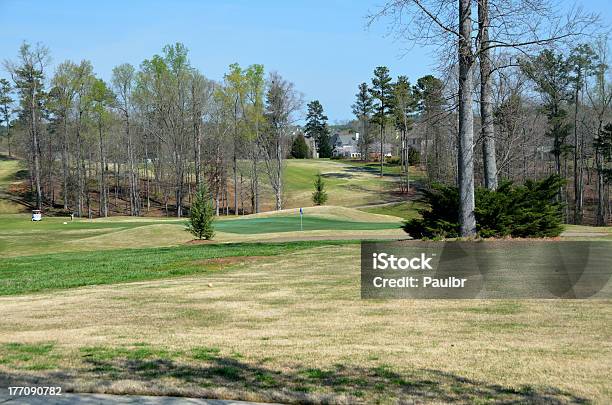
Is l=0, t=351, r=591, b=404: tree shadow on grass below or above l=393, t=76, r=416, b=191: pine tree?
below

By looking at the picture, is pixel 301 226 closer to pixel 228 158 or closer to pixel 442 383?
pixel 442 383

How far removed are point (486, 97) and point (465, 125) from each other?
3.25 metres

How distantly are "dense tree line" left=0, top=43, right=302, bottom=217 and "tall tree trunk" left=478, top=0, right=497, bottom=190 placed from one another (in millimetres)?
45947

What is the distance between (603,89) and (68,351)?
200 feet

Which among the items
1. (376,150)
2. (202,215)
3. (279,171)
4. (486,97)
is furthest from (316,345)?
(376,150)

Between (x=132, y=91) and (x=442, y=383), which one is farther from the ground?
(x=132, y=91)

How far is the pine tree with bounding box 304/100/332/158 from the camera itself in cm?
14362

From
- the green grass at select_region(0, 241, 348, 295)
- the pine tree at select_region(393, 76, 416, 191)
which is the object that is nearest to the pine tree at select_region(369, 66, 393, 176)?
the pine tree at select_region(393, 76, 416, 191)

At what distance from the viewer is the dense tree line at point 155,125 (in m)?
68.1

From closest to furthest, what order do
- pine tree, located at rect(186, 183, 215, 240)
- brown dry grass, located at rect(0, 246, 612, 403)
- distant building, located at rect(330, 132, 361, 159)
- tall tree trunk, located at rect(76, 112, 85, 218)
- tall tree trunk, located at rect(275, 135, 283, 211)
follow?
brown dry grass, located at rect(0, 246, 612, 403), pine tree, located at rect(186, 183, 215, 240), tall tree trunk, located at rect(76, 112, 85, 218), tall tree trunk, located at rect(275, 135, 283, 211), distant building, located at rect(330, 132, 361, 159)

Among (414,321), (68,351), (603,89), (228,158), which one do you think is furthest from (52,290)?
(228,158)

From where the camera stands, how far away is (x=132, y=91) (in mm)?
71188

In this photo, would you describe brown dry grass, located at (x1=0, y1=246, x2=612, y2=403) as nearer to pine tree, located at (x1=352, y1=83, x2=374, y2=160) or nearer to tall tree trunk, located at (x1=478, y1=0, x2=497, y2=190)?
tall tree trunk, located at (x1=478, y1=0, x2=497, y2=190)

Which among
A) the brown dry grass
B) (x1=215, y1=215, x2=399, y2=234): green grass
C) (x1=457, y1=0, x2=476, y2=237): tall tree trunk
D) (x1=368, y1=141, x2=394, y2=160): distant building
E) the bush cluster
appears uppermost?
(x1=368, y1=141, x2=394, y2=160): distant building
